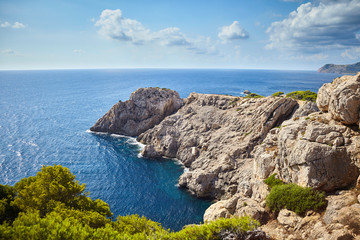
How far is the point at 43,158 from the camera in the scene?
234ft

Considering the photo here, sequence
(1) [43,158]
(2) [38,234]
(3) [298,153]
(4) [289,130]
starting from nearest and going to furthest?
(2) [38,234], (3) [298,153], (4) [289,130], (1) [43,158]

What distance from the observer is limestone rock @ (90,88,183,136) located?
9531 cm

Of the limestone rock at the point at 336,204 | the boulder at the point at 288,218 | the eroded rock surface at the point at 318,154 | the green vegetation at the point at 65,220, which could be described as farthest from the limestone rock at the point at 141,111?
the limestone rock at the point at 336,204

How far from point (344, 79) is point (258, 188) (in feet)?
60.4

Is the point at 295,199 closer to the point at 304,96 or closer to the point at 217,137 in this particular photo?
the point at 217,137

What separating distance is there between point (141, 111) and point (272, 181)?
72.8 metres

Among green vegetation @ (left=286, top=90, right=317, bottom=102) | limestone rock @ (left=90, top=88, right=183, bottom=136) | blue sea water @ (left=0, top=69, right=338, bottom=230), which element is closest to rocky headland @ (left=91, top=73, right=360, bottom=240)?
blue sea water @ (left=0, top=69, right=338, bottom=230)

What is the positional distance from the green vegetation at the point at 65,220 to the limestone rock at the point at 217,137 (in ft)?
58.7

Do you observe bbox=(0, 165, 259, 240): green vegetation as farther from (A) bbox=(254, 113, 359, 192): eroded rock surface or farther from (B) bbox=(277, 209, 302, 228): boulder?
(A) bbox=(254, 113, 359, 192): eroded rock surface

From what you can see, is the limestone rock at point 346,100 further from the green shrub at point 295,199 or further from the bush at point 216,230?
the bush at point 216,230

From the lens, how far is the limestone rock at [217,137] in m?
55.7

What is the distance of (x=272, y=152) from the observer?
35.9 meters

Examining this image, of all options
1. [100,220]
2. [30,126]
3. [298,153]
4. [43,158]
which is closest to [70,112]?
[30,126]

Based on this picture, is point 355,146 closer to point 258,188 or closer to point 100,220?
point 258,188
